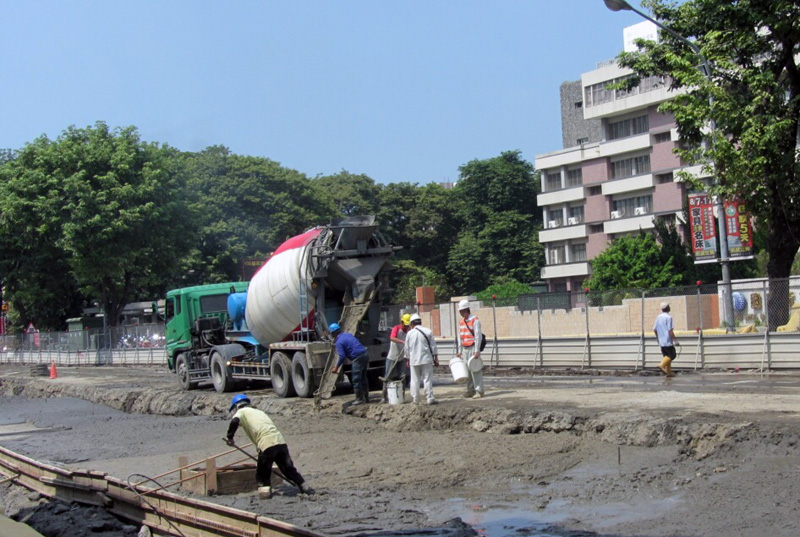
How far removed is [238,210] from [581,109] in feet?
101

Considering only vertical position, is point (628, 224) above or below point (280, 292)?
above

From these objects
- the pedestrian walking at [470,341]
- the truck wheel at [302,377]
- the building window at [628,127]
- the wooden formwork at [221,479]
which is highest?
the building window at [628,127]

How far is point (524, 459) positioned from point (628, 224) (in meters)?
55.0

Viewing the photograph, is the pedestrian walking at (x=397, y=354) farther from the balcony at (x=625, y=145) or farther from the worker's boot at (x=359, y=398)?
the balcony at (x=625, y=145)

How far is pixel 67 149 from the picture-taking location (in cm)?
4953

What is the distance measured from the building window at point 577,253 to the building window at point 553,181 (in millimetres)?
4924

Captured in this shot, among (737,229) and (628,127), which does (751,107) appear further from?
(628,127)

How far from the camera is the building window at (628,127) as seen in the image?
64.0 metres

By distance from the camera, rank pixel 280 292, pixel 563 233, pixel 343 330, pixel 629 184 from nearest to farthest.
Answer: pixel 343 330, pixel 280 292, pixel 629 184, pixel 563 233

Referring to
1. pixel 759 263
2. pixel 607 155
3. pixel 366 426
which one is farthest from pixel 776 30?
pixel 607 155

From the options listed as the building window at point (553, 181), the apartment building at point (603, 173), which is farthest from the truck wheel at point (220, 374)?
the building window at point (553, 181)

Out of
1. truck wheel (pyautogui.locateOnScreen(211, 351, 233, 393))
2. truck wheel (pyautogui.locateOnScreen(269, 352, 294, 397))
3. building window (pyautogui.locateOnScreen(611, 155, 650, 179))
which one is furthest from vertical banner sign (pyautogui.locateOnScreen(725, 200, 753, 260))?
building window (pyautogui.locateOnScreen(611, 155, 650, 179))

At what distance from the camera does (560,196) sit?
6975 cm

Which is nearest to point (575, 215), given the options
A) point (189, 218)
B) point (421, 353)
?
point (189, 218)
